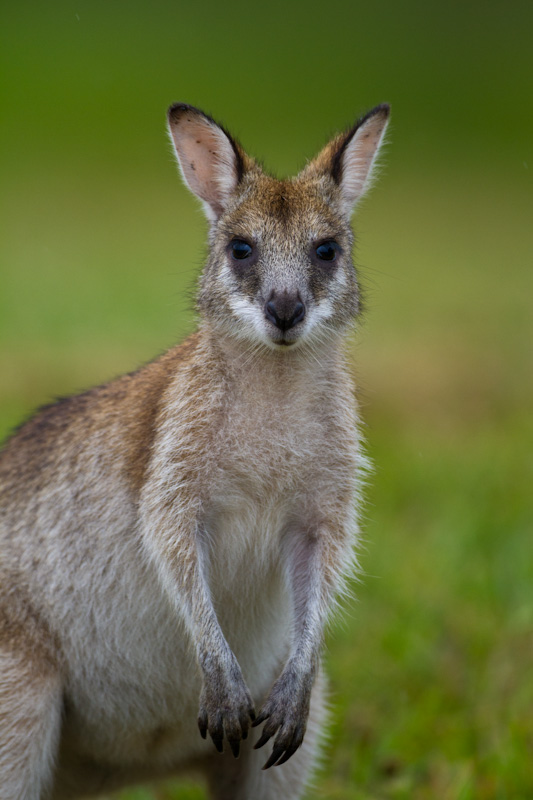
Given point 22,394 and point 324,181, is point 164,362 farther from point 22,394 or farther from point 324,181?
point 22,394

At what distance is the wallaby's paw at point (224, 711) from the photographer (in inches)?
146

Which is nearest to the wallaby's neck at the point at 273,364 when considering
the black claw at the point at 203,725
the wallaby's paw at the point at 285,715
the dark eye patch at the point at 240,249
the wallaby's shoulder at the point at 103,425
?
the wallaby's shoulder at the point at 103,425

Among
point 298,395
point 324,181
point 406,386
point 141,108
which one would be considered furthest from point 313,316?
point 141,108

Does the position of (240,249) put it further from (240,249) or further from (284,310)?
(284,310)

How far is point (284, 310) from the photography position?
3680mm

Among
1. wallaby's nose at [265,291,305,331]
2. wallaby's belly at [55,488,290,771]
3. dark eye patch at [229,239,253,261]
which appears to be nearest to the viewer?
wallaby's nose at [265,291,305,331]

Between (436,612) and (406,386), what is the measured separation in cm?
403

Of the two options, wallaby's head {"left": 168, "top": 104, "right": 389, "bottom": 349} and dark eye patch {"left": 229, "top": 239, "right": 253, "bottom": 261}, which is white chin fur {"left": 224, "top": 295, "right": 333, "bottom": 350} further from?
dark eye patch {"left": 229, "top": 239, "right": 253, "bottom": 261}

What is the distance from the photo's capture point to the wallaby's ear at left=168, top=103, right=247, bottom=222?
409 cm

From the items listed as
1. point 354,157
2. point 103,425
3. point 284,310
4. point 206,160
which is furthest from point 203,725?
point 354,157

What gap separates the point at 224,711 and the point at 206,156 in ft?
6.37

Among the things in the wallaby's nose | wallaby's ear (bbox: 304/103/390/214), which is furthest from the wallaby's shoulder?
wallaby's ear (bbox: 304/103/390/214)

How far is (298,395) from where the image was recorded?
399cm

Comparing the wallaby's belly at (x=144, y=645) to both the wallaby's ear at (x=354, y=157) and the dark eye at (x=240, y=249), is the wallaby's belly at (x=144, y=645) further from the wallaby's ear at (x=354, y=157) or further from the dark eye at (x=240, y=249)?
the wallaby's ear at (x=354, y=157)
